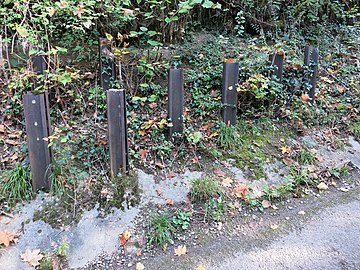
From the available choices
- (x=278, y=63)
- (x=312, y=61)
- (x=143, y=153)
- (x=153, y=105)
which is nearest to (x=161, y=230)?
(x=143, y=153)

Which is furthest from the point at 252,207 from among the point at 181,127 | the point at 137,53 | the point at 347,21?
the point at 347,21

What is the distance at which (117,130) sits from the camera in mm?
3266

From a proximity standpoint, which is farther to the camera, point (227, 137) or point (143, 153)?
point (227, 137)

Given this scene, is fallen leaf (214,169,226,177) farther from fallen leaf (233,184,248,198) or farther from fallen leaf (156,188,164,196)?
fallen leaf (156,188,164,196)

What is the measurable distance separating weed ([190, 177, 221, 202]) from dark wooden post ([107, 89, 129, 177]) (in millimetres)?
807

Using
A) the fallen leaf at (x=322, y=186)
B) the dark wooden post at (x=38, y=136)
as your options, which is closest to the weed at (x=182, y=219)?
the dark wooden post at (x=38, y=136)

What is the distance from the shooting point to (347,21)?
771 centimetres

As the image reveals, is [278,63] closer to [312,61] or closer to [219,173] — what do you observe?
[312,61]

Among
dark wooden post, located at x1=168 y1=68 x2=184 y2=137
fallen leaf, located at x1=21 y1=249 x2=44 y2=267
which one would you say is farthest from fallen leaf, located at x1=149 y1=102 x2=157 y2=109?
fallen leaf, located at x1=21 y1=249 x2=44 y2=267

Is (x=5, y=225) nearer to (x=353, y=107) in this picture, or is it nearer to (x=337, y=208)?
(x=337, y=208)

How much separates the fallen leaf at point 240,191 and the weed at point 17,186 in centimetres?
226

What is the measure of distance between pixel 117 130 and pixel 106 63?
1375 mm

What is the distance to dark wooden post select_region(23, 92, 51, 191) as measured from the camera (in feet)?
9.80

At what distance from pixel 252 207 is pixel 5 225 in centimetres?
258
